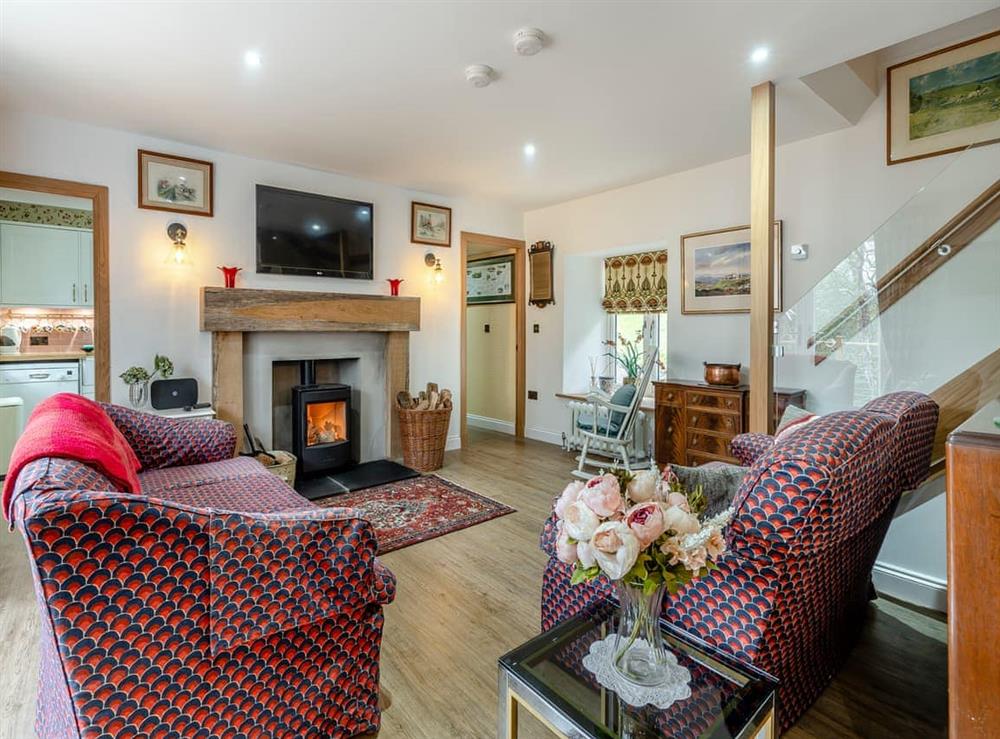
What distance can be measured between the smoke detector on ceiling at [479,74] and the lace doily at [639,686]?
8.46 ft

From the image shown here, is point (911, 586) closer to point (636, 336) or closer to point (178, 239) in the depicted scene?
point (636, 336)

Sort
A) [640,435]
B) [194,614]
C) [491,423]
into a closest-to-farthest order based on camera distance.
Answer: [194,614]
[640,435]
[491,423]

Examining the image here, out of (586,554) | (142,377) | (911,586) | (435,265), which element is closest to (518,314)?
(435,265)

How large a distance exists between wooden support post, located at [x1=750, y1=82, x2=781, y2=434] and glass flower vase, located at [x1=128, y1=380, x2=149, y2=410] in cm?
395

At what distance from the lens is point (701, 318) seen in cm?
426

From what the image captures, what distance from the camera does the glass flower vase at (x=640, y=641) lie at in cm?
108

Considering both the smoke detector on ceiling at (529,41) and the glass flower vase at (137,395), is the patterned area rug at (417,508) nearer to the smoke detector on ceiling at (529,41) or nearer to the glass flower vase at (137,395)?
the glass flower vase at (137,395)

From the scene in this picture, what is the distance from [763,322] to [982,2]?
155 cm

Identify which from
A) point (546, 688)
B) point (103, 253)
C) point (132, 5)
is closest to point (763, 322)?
point (546, 688)

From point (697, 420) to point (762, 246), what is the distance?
1430 mm

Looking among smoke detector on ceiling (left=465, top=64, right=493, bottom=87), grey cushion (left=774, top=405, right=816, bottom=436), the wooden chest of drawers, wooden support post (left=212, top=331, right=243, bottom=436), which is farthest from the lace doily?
wooden support post (left=212, top=331, right=243, bottom=436)

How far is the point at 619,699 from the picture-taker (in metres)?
1.06

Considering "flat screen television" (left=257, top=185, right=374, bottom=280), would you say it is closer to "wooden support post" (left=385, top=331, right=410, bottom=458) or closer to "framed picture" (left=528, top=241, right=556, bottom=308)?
"wooden support post" (left=385, top=331, right=410, bottom=458)

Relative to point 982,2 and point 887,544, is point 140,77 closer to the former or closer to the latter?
point 982,2
